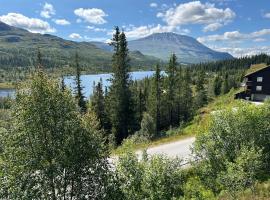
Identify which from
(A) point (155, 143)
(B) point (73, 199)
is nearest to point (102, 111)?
(A) point (155, 143)

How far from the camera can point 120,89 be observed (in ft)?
179

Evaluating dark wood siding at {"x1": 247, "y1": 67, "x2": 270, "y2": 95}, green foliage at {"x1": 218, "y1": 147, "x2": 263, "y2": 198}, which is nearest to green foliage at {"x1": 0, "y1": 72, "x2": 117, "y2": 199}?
green foliage at {"x1": 218, "y1": 147, "x2": 263, "y2": 198}

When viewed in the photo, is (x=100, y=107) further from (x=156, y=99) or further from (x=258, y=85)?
(x=258, y=85)

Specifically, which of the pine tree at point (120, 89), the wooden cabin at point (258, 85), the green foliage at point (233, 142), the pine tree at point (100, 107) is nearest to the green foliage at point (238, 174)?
the green foliage at point (233, 142)

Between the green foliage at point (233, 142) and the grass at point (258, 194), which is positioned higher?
the green foliage at point (233, 142)

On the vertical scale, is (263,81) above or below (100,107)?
above

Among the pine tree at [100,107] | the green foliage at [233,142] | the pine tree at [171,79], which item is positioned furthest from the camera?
the pine tree at [171,79]

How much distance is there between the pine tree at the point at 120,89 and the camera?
179ft

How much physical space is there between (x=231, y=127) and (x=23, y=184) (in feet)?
48.7

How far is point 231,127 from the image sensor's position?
2403 centimetres

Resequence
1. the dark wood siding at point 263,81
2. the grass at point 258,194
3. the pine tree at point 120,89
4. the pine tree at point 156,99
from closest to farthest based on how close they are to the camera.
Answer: the grass at point 258,194, the pine tree at point 120,89, the pine tree at point 156,99, the dark wood siding at point 263,81

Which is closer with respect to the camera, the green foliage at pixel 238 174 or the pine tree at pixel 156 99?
the green foliage at pixel 238 174

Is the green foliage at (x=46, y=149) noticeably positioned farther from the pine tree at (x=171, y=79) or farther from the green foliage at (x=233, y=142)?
the pine tree at (x=171, y=79)

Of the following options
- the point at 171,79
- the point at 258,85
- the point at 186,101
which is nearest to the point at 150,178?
the point at 171,79
